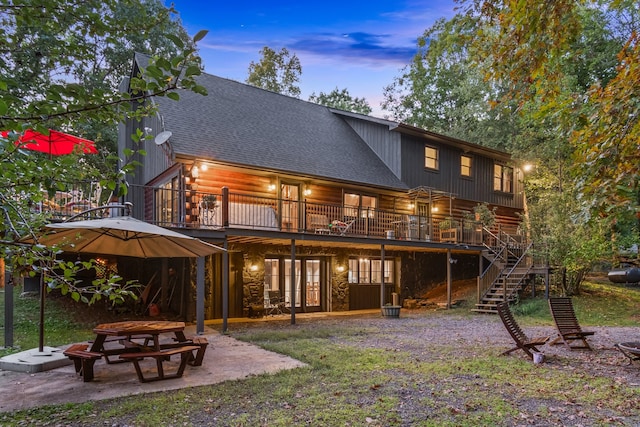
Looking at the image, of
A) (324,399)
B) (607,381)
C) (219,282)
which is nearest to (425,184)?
(219,282)

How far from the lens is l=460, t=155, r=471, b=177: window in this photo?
2198 centimetres

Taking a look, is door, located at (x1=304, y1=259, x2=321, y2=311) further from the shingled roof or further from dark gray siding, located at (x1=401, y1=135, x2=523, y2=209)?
dark gray siding, located at (x1=401, y1=135, x2=523, y2=209)

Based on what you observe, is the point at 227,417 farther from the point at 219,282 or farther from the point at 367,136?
the point at 367,136

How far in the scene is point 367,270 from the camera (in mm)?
18719

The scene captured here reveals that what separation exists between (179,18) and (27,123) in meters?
30.4

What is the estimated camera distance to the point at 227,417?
4.91 meters

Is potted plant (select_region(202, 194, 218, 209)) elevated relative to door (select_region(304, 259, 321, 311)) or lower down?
elevated

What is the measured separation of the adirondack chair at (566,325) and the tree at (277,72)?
28865mm

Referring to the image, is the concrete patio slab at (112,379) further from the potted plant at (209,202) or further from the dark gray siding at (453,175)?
the dark gray siding at (453,175)

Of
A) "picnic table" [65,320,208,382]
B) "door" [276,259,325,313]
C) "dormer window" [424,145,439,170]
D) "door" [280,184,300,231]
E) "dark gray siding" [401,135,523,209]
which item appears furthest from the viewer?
"dormer window" [424,145,439,170]

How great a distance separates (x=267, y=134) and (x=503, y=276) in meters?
10.7

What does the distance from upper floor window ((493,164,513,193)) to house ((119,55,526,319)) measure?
10cm

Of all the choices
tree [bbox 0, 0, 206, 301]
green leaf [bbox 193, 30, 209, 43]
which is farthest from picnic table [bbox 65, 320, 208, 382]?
green leaf [bbox 193, 30, 209, 43]

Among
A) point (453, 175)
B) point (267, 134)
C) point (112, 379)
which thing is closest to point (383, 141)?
point (453, 175)
